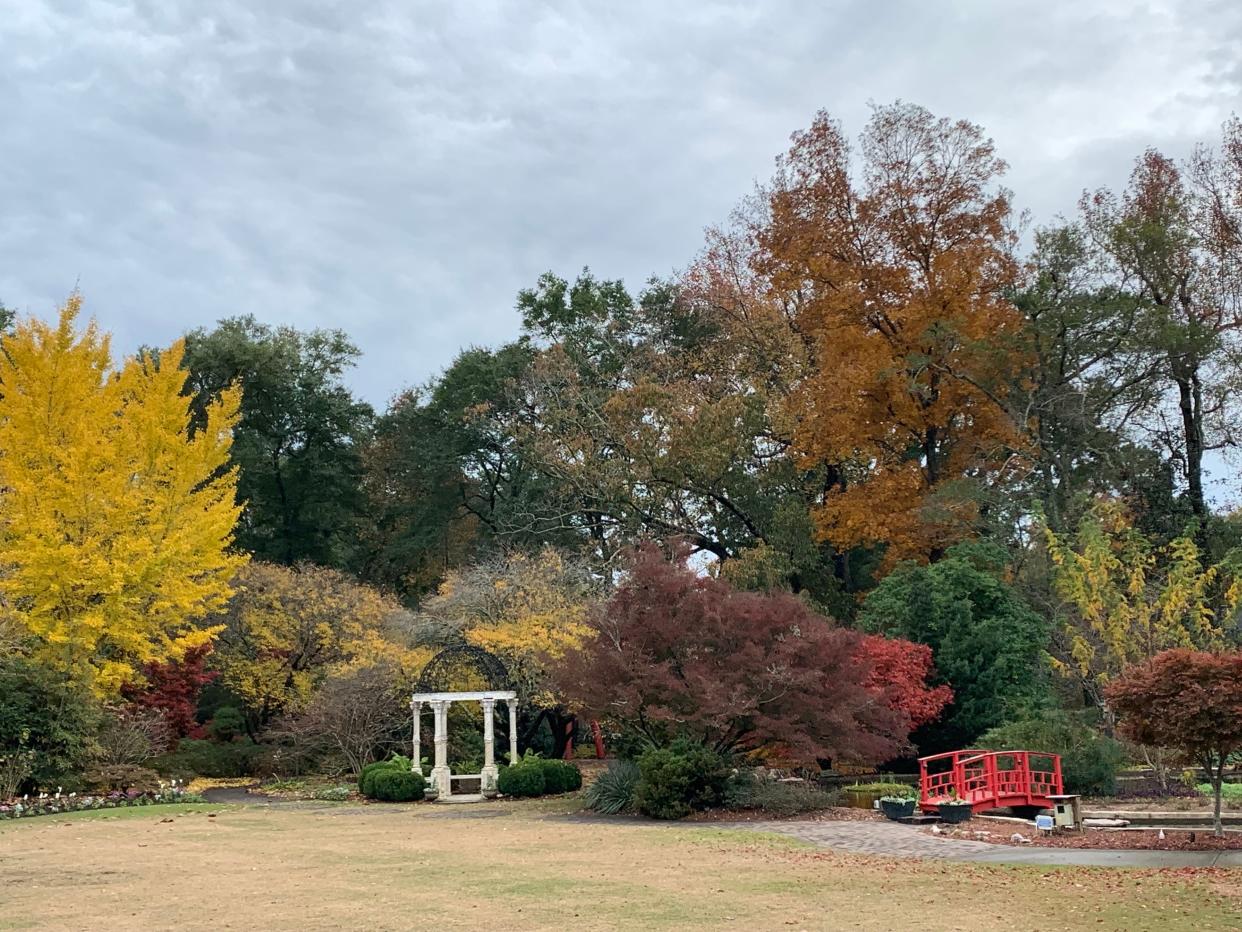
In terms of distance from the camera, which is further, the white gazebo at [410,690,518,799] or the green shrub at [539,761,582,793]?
the white gazebo at [410,690,518,799]

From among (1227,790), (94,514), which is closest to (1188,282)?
(1227,790)

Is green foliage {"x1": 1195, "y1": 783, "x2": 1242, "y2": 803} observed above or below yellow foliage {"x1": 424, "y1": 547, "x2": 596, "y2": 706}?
below

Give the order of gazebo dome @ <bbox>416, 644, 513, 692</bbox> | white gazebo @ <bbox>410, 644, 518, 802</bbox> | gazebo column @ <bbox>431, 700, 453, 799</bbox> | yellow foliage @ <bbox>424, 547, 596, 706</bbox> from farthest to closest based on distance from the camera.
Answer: yellow foliage @ <bbox>424, 547, 596, 706</bbox>, gazebo dome @ <bbox>416, 644, 513, 692</bbox>, white gazebo @ <bbox>410, 644, 518, 802</bbox>, gazebo column @ <bbox>431, 700, 453, 799</bbox>

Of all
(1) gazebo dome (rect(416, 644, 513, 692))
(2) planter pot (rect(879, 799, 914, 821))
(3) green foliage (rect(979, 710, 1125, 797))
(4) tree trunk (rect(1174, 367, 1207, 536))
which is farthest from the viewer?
(4) tree trunk (rect(1174, 367, 1207, 536))

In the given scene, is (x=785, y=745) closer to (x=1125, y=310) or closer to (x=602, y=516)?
(x=1125, y=310)

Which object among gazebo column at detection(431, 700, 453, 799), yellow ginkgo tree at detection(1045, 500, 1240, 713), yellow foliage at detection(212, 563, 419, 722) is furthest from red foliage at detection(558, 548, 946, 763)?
yellow foliage at detection(212, 563, 419, 722)

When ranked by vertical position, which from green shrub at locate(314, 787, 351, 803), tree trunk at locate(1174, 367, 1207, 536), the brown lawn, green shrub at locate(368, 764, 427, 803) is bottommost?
green shrub at locate(314, 787, 351, 803)

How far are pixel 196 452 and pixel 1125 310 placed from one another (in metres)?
21.5

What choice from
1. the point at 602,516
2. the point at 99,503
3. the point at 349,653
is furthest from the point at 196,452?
the point at 602,516

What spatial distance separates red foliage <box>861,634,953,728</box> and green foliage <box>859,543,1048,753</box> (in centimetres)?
92

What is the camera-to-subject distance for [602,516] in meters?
34.6

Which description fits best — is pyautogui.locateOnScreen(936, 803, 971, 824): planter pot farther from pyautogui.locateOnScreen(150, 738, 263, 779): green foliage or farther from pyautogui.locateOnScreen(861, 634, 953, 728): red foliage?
pyautogui.locateOnScreen(150, 738, 263, 779): green foliage

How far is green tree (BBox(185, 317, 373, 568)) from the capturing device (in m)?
39.2

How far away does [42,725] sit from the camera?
1991cm
